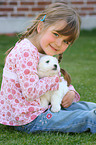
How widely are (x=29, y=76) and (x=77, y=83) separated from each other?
201cm

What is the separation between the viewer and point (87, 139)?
85.5 inches

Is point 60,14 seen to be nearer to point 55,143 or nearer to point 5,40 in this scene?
point 55,143

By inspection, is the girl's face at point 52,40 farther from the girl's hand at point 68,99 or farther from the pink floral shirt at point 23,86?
the girl's hand at point 68,99

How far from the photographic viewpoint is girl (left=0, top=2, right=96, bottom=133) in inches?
86.5

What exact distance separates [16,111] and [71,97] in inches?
21.4

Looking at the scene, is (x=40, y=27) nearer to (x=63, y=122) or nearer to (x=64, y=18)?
(x=64, y=18)

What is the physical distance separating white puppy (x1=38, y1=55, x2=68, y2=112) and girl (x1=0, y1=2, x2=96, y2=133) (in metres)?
0.04

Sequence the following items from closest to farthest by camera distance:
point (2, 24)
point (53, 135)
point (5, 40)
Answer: point (53, 135)
point (5, 40)
point (2, 24)

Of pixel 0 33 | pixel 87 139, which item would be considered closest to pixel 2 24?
pixel 0 33

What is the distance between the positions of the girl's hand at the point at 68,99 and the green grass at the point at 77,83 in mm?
320

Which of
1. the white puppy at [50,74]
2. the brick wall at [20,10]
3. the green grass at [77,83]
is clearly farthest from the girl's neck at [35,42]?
the brick wall at [20,10]

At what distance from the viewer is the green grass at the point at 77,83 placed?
2.12 m

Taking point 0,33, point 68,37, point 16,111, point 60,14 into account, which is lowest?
point 0,33

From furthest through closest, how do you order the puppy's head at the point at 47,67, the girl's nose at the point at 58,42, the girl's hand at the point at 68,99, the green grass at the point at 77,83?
the girl's hand at the point at 68,99, the girl's nose at the point at 58,42, the puppy's head at the point at 47,67, the green grass at the point at 77,83
